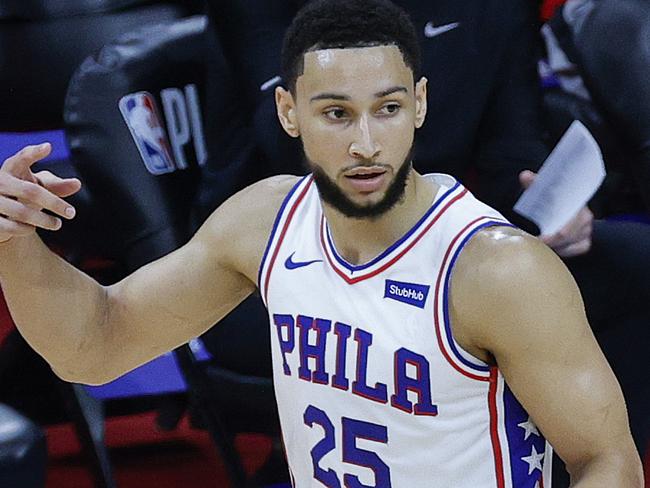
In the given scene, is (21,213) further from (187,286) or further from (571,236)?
(571,236)

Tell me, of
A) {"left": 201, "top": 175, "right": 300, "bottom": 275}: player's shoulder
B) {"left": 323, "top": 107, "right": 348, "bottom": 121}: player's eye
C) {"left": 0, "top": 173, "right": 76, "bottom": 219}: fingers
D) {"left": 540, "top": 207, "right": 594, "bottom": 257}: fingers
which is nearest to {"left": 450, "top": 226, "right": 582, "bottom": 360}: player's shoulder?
{"left": 323, "top": 107, "right": 348, "bottom": 121}: player's eye

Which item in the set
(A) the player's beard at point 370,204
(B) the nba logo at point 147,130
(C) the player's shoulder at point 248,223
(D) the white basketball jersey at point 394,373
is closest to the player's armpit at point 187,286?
(C) the player's shoulder at point 248,223

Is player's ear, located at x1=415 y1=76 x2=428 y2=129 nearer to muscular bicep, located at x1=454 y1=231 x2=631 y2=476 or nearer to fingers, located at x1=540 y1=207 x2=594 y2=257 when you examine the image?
muscular bicep, located at x1=454 y1=231 x2=631 y2=476

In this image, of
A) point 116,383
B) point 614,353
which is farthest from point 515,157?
point 116,383

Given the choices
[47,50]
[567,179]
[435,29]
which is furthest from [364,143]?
[47,50]

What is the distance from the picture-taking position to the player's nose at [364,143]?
5.96 feet

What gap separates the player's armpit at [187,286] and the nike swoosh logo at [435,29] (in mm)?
556

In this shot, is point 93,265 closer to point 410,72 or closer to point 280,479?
point 280,479

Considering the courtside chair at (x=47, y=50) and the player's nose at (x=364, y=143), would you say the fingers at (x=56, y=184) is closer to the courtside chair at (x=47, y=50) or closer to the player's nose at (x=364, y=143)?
the player's nose at (x=364, y=143)

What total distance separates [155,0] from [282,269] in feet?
5.08

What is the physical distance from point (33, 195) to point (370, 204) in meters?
0.44

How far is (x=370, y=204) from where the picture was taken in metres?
1.87

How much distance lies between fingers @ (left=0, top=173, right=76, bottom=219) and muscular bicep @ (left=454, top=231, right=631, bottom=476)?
0.54 m

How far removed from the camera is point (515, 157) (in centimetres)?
272
